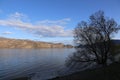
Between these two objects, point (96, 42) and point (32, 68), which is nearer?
point (96, 42)

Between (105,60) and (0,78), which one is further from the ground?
(105,60)

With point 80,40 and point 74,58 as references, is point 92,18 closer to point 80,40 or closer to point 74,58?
point 80,40

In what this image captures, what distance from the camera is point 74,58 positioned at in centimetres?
3469

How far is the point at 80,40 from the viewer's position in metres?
35.2

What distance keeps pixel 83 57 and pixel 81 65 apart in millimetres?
6389

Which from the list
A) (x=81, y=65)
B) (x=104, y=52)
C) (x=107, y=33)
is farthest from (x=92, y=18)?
(x=81, y=65)

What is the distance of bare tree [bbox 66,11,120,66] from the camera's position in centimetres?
3344

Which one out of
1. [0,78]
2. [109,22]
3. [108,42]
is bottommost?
[0,78]

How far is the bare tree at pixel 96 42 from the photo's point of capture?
3344 centimetres

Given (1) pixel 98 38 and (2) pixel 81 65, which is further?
(2) pixel 81 65

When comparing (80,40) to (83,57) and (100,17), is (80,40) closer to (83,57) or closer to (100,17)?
(83,57)

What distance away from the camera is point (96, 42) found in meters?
33.8

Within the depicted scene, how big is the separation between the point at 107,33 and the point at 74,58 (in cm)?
822

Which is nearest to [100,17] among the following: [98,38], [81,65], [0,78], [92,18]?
[92,18]
